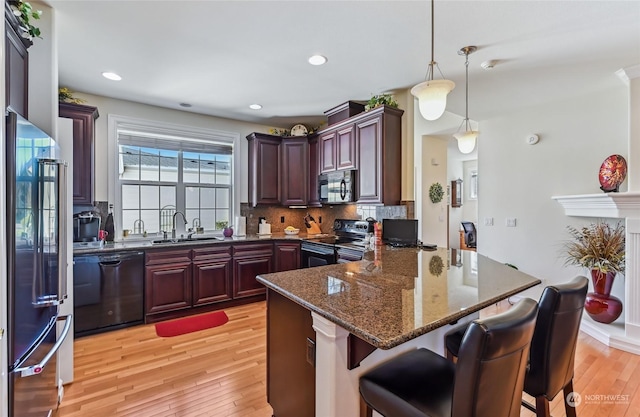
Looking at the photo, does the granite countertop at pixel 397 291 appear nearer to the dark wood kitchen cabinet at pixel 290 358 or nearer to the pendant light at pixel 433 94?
the dark wood kitchen cabinet at pixel 290 358

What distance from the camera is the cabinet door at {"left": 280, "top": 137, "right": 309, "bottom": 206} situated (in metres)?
4.58

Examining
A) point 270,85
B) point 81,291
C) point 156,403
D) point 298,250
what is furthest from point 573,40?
point 81,291

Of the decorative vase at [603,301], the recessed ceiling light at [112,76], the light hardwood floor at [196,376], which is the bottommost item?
the light hardwood floor at [196,376]

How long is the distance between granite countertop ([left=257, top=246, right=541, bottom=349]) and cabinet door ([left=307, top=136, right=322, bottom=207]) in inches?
94.1

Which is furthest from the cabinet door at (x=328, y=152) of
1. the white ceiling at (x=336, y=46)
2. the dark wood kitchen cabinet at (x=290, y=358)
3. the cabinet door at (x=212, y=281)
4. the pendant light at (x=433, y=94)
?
the dark wood kitchen cabinet at (x=290, y=358)

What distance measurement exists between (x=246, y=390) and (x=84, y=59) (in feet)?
10.3

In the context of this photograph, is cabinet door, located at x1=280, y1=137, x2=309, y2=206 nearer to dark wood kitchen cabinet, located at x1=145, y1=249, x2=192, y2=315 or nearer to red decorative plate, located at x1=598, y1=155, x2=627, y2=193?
dark wood kitchen cabinet, located at x1=145, y1=249, x2=192, y2=315

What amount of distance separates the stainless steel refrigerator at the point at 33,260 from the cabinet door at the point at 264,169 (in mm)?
2823

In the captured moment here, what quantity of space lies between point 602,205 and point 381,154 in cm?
229

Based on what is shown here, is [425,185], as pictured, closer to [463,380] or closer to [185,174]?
[185,174]

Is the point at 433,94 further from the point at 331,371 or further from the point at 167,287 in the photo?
the point at 167,287

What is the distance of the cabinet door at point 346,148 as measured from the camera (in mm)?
3750

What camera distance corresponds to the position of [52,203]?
1659 millimetres

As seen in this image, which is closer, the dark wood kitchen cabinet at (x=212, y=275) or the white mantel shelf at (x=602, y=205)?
the white mantel shelf at (x=602, y=205)
